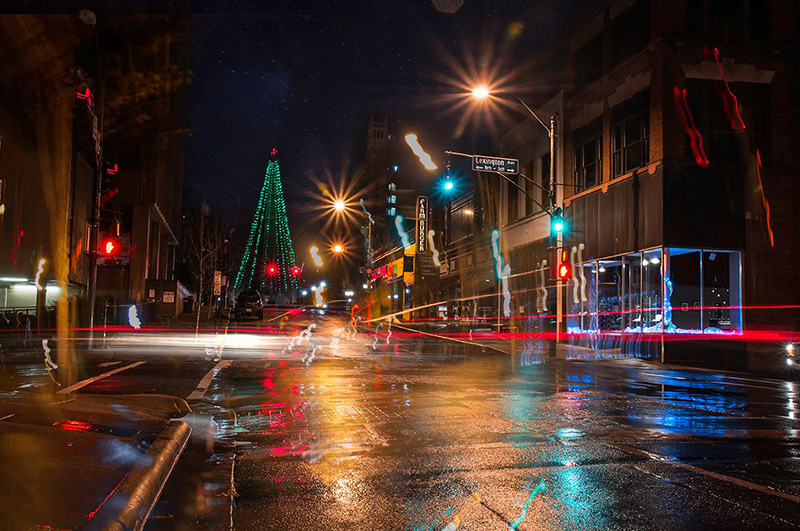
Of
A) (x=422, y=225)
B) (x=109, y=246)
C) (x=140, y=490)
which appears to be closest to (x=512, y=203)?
(x=422, y=225)

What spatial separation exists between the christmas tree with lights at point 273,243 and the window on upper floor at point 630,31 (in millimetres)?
94130

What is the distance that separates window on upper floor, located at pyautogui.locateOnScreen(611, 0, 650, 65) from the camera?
26.0 m

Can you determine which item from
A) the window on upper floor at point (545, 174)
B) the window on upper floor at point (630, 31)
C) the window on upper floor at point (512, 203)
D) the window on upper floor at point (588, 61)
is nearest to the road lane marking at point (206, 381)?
the window on upper floor at point (630, 31)

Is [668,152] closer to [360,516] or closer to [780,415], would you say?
[780,415]

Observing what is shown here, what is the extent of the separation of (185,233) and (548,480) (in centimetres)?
8705

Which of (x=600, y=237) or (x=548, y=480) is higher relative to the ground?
(x=600, y=237)

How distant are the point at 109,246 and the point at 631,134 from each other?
2014 centimetres

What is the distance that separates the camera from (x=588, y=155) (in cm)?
3072

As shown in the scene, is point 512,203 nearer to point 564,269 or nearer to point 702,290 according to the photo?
point 702,290

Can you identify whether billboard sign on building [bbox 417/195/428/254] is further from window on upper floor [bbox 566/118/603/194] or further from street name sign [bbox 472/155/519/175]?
street name sign [bbox 472/155/519/175]

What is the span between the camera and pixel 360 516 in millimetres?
5004

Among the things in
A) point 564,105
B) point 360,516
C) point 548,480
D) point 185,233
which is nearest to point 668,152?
point 564,105

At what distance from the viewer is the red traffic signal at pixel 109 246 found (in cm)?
1842

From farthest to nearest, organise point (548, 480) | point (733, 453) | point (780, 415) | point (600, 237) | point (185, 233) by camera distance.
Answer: point (185, 233) < point (600, 237) < point (780, 415) < point (733, 453) < point (548, 480)
